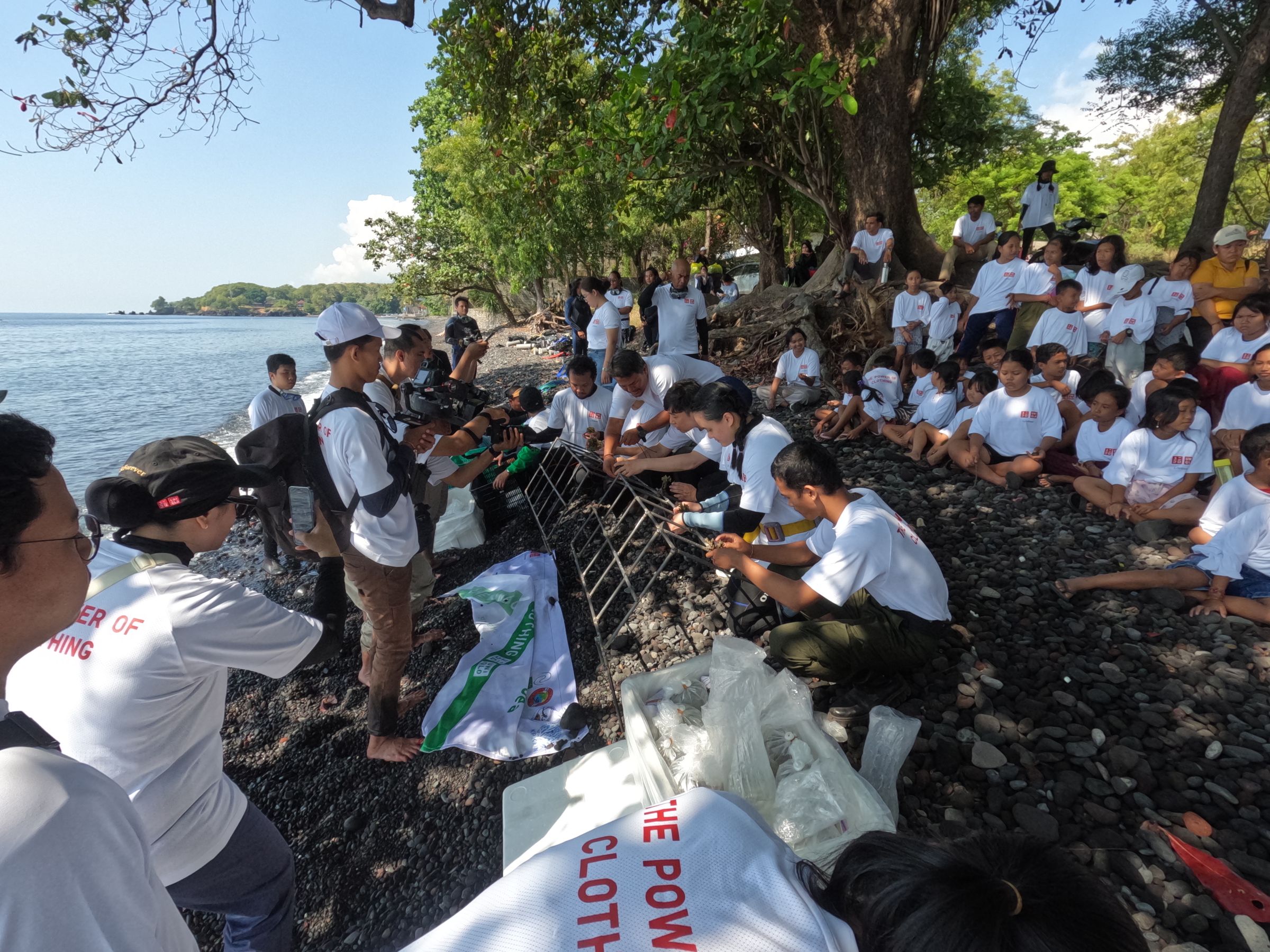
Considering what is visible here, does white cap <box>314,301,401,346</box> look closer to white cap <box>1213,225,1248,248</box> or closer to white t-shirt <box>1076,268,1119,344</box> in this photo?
white t-shirt <box>1076,268,1119,344</box>

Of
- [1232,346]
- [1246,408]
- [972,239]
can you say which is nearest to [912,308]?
[972,239]

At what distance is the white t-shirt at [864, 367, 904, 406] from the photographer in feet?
24.1

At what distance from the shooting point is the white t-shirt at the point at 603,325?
8.13 metres

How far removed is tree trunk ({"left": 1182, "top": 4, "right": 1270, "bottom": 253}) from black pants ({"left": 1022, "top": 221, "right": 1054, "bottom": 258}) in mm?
1711

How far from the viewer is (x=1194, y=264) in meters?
6.05

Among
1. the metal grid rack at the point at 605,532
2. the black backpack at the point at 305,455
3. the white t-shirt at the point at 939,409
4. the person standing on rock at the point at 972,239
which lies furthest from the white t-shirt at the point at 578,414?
the person standing on rock at the point at 972,239

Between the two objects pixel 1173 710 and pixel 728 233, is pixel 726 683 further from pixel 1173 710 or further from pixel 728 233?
pixel 728 233

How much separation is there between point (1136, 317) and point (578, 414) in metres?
6.03

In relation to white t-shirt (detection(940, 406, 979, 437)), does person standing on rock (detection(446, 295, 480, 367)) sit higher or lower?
higher

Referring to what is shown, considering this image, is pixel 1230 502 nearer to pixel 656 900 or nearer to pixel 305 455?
pixel 656 900

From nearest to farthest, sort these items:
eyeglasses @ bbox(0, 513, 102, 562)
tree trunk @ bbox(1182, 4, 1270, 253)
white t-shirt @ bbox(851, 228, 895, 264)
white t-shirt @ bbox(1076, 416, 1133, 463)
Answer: eyeglasses @ bbox(0, 513, 102, 562), white t-shirt @ bbox(1076, 416, 1133, 463), tree trunk @ bbox(1182, 4, 1270, 253), white t-shirt @ bbox(851, 228, 895, 264)

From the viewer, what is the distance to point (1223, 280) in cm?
594

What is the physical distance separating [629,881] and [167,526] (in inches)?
63.6

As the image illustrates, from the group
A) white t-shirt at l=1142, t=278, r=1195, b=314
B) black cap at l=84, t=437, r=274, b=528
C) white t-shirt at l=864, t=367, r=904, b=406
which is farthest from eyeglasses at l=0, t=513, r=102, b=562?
white t-shirt at l=1142, t=278, r=1195, b=314
